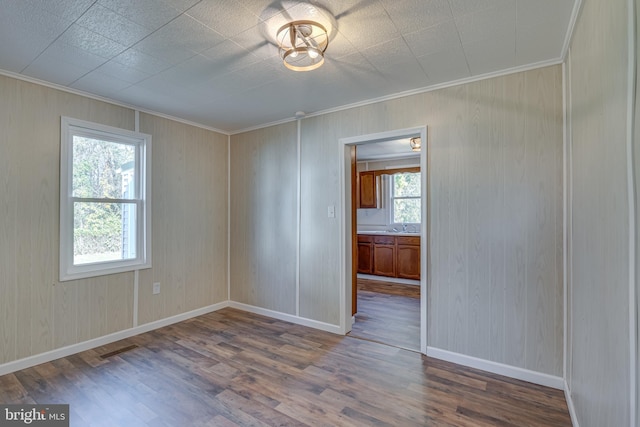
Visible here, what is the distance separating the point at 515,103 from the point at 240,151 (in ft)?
10.6

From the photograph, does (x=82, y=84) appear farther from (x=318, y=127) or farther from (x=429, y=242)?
(x=429, y=242)

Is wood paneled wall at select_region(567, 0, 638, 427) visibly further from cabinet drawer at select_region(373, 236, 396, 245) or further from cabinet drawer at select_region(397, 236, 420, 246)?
cabinet drawer at select_region(373, 236, 396, 245)

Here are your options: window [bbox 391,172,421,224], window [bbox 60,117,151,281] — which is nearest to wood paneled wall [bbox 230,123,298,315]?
window [bbox 60,117,151,281]

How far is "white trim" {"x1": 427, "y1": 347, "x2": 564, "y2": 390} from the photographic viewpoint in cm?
225

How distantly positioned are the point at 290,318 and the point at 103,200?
7.88 ft

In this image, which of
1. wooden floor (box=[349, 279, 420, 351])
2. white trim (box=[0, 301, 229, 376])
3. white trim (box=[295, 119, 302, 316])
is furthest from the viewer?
white trim (box=[295, 119, 302, 316])

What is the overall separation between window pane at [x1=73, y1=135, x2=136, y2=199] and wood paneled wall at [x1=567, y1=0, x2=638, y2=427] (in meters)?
3.84

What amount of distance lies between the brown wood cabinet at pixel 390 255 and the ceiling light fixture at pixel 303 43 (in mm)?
4152

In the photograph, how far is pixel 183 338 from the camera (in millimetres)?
3201

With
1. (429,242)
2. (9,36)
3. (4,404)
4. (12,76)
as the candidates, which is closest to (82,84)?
(12,76)

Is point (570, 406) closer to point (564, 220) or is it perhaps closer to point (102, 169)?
point (564, 220)

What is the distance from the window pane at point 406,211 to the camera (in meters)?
6.16

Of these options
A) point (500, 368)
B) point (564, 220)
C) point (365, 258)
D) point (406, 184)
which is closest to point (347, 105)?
point (564, 220)

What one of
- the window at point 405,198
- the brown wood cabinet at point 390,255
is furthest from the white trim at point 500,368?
the window at point 405,198
